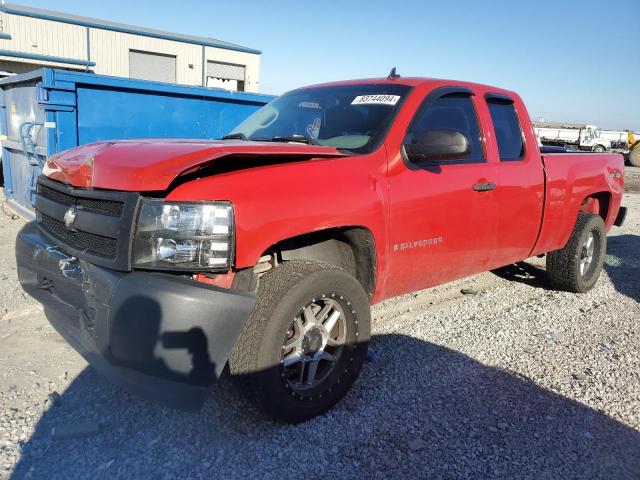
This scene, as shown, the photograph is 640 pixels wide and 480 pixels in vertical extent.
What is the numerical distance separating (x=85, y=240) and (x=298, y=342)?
1.20m

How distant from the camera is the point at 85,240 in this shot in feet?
8.63

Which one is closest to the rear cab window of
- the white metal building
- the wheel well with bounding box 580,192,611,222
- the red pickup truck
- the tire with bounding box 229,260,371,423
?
the red pickup truck

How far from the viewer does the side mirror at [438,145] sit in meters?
3.29

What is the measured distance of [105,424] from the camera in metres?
2.84

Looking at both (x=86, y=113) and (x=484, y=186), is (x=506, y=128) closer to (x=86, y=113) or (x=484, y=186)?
(x=484, y=186)

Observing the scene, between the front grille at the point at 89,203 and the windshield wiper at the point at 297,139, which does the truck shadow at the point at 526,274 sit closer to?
the windshield wiper at the point at 297,139

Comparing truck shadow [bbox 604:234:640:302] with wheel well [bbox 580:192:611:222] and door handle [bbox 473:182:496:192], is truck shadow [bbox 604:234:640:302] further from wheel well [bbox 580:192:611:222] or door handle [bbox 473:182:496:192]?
door handle [bbox 473:182:496:192]

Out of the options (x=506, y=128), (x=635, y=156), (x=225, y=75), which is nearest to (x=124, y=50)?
(x=225, y=75)

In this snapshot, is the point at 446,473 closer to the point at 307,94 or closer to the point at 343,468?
the point at 343,468

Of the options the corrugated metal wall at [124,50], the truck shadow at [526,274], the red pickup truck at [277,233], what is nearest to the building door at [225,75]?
the corrugated metal wall at [124,50]

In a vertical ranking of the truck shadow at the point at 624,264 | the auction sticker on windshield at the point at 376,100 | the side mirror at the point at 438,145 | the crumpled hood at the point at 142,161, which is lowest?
the truck shadow at the point at 624,264

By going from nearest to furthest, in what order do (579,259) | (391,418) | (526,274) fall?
(391,418)
(579,259)
(526,274)

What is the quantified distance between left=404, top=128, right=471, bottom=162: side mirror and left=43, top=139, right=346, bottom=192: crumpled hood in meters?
0.66

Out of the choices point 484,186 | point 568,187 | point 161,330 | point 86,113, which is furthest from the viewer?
point 86,113
